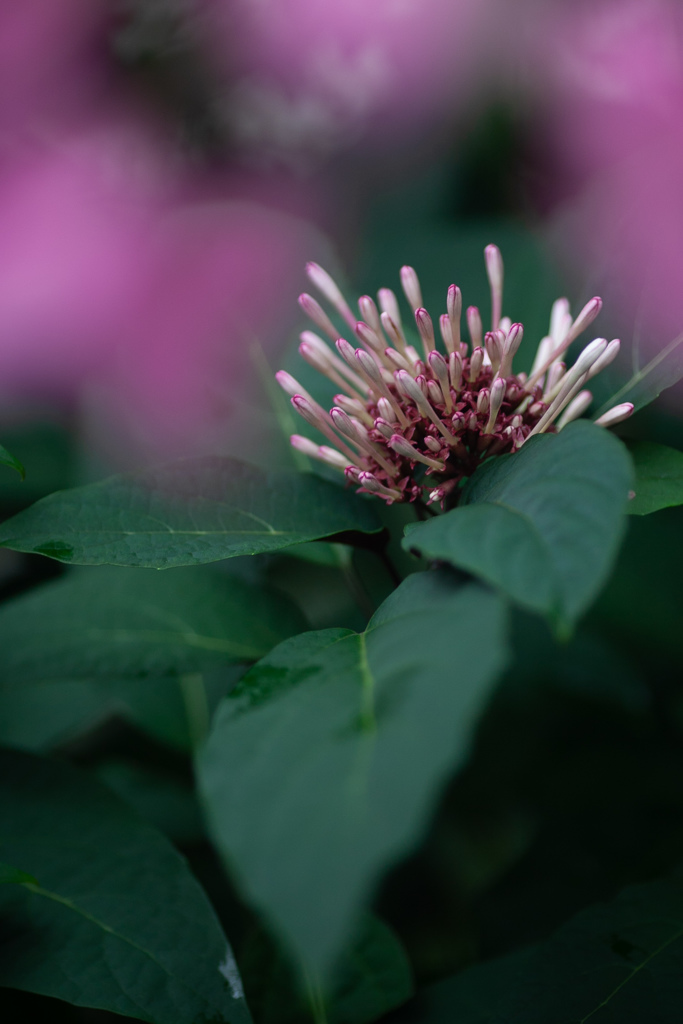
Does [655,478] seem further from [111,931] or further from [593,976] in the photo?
[111,931]

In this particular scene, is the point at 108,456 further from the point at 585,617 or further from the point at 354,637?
the point at 585,617

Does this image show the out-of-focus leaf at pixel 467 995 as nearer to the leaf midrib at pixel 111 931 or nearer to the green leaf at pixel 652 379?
the leaf midrib at pixel 111 931

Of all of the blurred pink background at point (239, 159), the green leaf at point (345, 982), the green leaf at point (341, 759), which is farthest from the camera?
the blurred pink background at point (239, 159)

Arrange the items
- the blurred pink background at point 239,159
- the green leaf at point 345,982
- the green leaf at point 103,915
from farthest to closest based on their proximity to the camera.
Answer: the blurred pink background at point 239,159 → the green leaf at point 345,982 → the green leaf at point 103,915

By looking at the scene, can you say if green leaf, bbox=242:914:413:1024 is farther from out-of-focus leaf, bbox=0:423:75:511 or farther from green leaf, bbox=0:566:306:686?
out-of-focus leaf, bbox=0:423:75:511

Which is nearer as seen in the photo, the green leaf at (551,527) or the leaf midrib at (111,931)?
the green leaf at (551,527)

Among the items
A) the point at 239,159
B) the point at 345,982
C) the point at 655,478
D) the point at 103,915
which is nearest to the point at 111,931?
the point at 103,915

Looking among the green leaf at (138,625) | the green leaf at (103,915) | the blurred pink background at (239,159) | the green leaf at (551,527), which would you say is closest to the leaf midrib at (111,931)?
the green leaf at (103,915)
